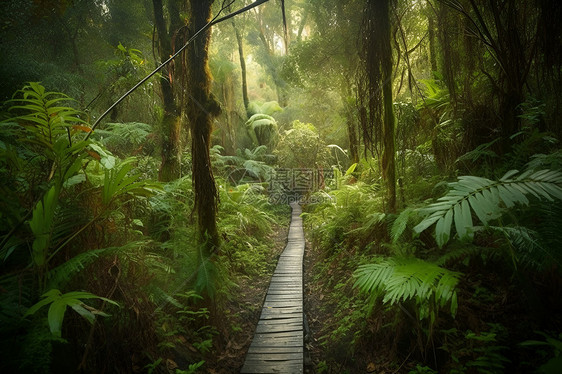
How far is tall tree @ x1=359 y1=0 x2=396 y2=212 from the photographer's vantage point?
10.0ft

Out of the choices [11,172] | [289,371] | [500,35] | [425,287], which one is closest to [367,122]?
[500,35]

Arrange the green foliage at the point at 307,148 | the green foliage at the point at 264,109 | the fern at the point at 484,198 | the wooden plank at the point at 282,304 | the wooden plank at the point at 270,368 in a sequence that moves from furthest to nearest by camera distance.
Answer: the green foliage at the point at 264,109
the green foliage at the point at 307,148
the wooden plank at the point at 282,304
the wooden plank at the point at 270,368
the fern at the point at 484,198

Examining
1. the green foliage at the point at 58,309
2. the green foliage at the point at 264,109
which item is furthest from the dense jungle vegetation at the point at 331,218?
the green foliage at the point at 264,109

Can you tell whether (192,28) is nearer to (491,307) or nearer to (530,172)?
(530,172)

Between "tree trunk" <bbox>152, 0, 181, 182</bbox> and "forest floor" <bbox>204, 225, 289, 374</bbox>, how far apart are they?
249 centimetres

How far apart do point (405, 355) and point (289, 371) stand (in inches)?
43.1

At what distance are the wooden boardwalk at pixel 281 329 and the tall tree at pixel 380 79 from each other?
1.91 metres

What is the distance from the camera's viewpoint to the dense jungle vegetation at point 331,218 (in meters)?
1.71

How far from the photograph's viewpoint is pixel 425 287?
1889 millimetres

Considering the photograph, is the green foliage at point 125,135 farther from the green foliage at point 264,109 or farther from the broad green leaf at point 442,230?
the green foliage at point 264,109

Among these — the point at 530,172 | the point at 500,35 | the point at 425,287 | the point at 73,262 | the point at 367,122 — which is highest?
the point at 500,35

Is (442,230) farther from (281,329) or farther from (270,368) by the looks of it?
(281,329)

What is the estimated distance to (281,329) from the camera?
317 centimetres

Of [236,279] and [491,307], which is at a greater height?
[491,307]
